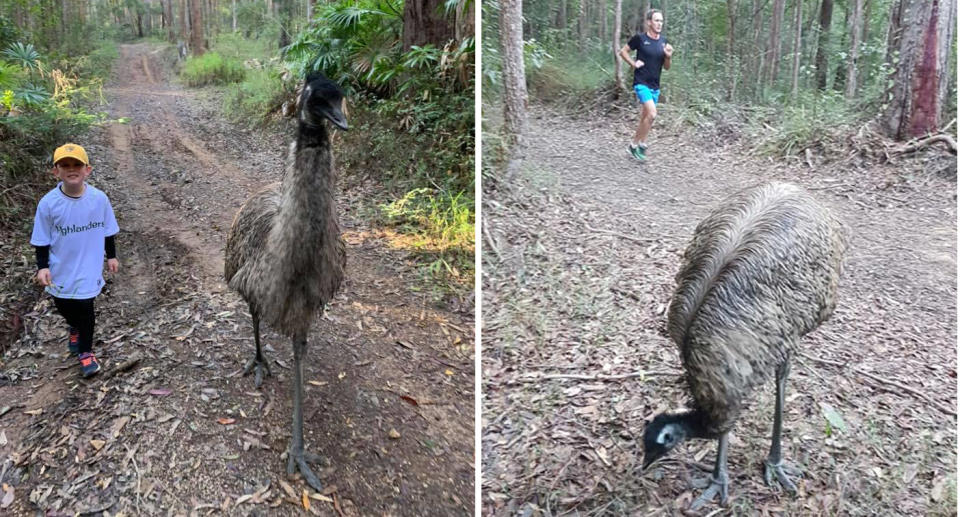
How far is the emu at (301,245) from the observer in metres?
1.86

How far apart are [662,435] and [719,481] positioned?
220 millimetres

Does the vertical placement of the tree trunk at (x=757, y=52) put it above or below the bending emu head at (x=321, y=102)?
above

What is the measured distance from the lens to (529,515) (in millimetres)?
1457

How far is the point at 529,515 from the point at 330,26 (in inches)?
234

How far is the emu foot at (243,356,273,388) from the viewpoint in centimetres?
283

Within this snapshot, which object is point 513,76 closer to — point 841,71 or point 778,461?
point 841,71

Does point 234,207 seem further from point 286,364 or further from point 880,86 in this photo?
point 880,86

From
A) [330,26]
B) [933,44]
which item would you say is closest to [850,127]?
[933,44]

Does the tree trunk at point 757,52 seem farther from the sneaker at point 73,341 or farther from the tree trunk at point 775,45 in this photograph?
the sneaker at point 73,341

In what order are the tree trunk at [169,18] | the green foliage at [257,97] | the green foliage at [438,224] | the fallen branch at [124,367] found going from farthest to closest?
the tree trunk at [169,18] < the green foliage at [257,97] < the green foliage at [438,224] < the fallen branch at [124,367]

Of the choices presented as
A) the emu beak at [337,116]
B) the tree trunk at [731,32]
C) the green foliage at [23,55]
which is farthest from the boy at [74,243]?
the tree trunk at [731,32]

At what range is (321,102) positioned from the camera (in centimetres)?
179

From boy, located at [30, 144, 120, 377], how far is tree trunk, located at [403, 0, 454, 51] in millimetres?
3337

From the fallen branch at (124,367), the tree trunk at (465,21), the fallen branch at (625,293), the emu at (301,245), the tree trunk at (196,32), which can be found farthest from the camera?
the tree trunk at (196,32)
